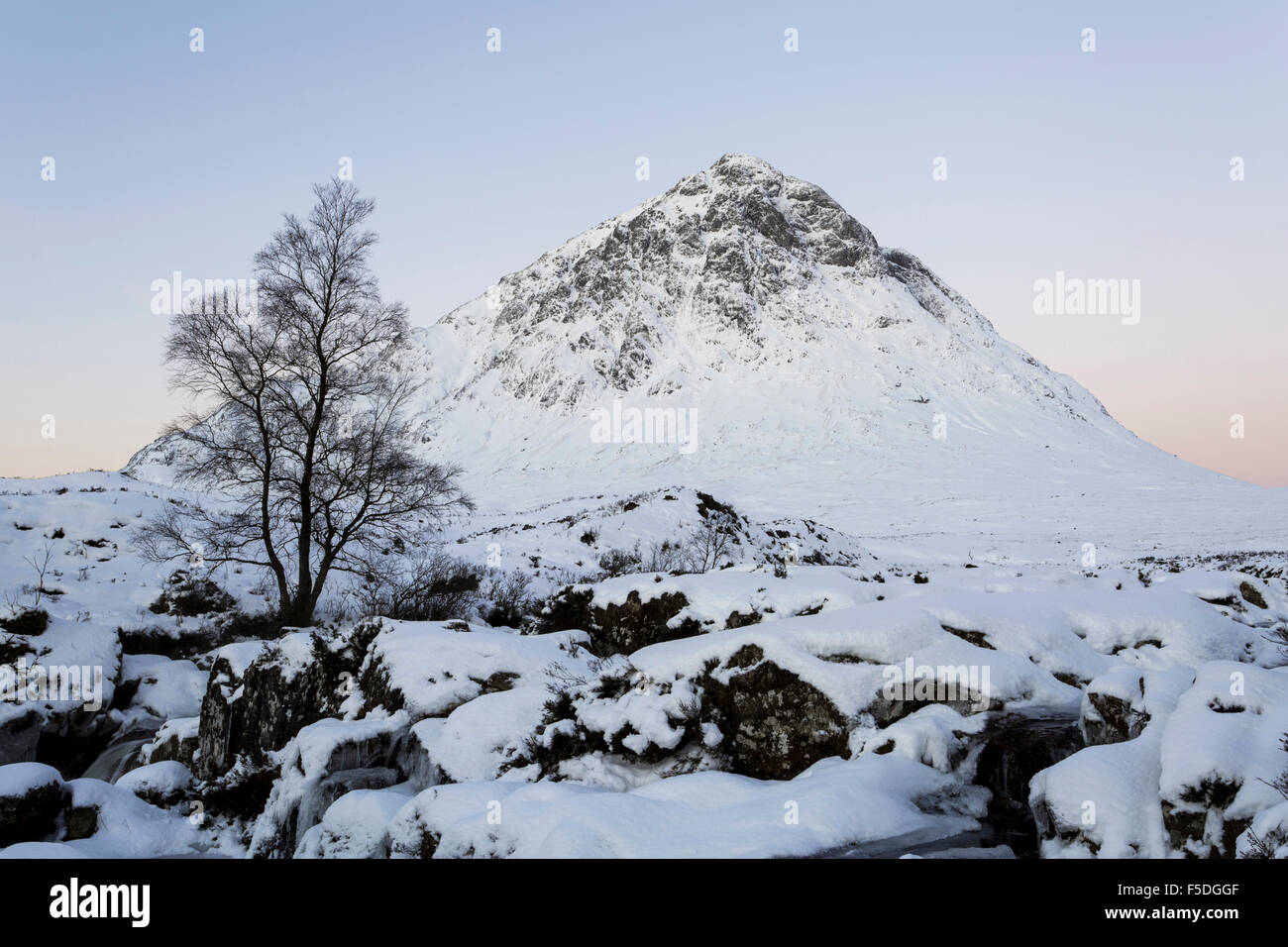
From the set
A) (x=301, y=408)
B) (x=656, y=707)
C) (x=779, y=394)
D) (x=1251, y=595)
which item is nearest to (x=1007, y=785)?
(x=656, y=707)

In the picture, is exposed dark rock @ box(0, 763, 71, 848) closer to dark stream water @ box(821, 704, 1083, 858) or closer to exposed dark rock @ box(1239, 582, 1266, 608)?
dark stream water @ box(821, 704, 1083, 858)

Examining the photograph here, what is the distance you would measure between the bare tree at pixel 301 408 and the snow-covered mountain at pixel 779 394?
28.3 metres

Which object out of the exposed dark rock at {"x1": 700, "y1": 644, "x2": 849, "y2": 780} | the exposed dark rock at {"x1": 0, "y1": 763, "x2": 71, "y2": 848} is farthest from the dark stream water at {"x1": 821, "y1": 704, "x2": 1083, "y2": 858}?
the exposed dark rock at {"x1": 0, "y1": 763, "x2": 71, "y2": 848}

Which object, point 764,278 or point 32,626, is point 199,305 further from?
point 764,278

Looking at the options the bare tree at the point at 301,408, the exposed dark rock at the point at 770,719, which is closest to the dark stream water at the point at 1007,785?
the exposed dark rock at the point at 770,719

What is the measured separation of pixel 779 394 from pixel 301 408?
7986 cm

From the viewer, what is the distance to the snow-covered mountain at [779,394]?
5688cm

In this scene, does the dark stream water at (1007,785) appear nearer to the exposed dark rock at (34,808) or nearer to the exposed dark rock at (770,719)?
the exposed dark rock at (770,719)

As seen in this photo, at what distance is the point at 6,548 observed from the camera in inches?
823

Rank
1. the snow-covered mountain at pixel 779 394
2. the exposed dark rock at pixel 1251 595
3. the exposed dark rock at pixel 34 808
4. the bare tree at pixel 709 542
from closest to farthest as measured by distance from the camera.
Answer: the exposed dark rock at pixel 34 808 → the exposed dark rock at pixel 1251 595 → the bare tree at pixel 709 542 → the snow-covered mountain at pixel 779 394

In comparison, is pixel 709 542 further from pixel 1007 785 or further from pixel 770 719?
pixel 1007 785

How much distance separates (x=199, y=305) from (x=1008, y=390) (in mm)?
99432

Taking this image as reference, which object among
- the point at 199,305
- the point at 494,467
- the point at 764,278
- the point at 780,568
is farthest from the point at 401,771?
the point at 764,278
